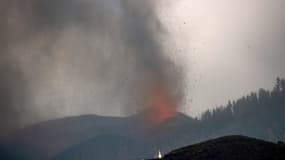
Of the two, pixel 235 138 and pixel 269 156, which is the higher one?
pixel 235 138

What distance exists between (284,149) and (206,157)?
92.7 feet

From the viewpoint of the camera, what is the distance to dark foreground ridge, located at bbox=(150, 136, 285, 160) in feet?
405

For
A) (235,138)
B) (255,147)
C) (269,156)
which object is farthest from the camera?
(235,138)

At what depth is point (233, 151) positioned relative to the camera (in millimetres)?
128875

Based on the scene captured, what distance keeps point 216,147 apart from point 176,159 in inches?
652

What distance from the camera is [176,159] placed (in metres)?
130

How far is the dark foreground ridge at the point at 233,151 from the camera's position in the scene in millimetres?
123500

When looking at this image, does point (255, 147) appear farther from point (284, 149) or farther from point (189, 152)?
point (189, 152)

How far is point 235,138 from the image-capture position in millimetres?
143625

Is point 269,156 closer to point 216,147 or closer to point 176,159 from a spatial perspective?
point 216,147

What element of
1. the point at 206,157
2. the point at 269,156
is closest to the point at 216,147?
the point at 206,157

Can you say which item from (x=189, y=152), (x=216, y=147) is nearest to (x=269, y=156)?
(x=216, y=147)

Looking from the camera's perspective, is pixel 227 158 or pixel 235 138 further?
pixel 235 138

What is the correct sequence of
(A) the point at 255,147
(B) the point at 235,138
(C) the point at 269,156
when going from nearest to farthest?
1. (C) the point at 269,156
2. (A) the point at 255,147
3. (B) the point at 235,138
